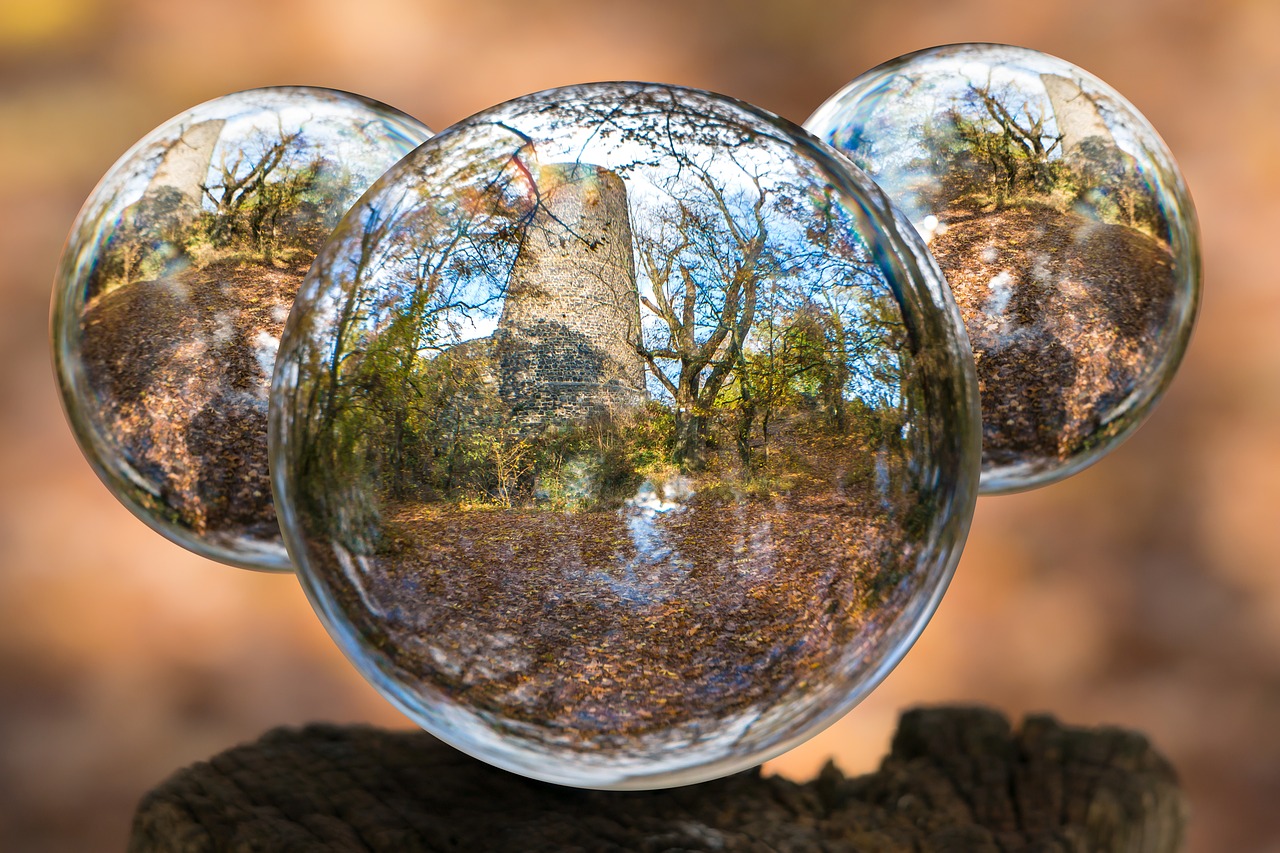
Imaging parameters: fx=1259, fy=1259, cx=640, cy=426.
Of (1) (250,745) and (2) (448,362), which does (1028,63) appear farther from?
(1) (250,745)

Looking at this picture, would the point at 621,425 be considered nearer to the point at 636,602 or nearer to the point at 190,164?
the point at 636,602

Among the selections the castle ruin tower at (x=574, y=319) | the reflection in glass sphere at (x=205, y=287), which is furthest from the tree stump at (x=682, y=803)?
the castle ruin tower at (x=574, y=319)

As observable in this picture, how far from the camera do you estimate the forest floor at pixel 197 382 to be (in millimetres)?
1117

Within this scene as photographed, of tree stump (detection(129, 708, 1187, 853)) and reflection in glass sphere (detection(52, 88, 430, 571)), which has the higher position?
reflection in glass sphere (detection(52, 88, 430, 571))

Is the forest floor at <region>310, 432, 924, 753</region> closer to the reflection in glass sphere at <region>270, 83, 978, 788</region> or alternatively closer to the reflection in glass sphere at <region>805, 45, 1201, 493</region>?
the reflection in glass sphere at <region>270, 83, 978, 788</region>

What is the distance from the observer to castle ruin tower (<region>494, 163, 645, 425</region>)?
2.41ft

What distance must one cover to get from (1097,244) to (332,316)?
0.75m

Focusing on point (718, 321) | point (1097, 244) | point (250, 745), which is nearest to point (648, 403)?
point (718, 321)

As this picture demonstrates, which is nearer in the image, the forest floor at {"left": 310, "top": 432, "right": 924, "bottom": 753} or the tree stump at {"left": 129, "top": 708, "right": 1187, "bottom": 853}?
the forest floor at {"left": 310, "top": 432, "right": 924, "bottom": 753}

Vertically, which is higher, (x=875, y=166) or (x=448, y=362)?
(x=875, y=166)

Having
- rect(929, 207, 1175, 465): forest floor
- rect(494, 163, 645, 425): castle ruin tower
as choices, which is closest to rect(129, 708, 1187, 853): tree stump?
rect(929, 207, 1175, 465): forest floor

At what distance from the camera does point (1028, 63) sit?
1.24m

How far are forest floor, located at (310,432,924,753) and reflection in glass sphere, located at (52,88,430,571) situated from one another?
374 mm

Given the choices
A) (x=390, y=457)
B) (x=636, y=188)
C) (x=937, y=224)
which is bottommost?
(x=390, y=457)
